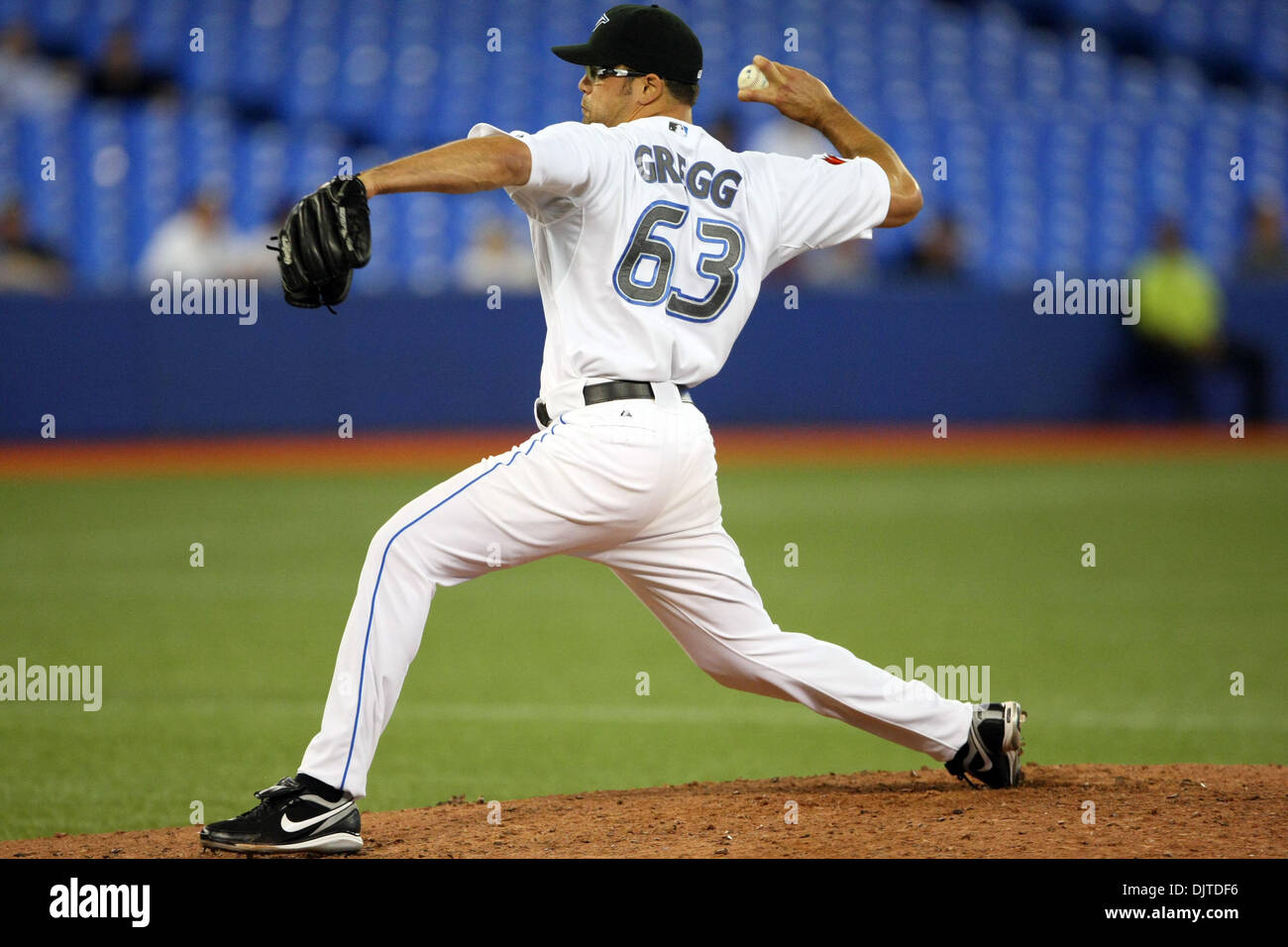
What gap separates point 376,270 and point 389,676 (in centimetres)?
1424

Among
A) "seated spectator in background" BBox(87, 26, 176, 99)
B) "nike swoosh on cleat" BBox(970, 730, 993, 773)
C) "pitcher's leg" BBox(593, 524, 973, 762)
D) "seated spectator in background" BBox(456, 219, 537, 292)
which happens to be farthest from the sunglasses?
"seated spectator in background" BBox(87, 26, 176, 99)

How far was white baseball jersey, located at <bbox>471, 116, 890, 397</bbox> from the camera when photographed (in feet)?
13.6

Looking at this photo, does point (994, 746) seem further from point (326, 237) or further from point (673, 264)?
point (326, 237)

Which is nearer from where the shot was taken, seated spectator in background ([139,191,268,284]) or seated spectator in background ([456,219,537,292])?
seated spectator in background ([139,191,268,284])

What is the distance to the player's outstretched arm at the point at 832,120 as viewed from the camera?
4969mm

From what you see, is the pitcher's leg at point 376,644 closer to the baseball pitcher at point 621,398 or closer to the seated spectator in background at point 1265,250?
the baseball pitcher at point 621,398

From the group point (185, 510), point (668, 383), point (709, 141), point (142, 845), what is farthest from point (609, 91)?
point (185, 510)

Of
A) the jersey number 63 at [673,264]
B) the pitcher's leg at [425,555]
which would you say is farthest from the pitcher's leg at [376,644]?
the jersey number 63 at [673,264]

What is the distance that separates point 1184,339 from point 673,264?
44.4 ft

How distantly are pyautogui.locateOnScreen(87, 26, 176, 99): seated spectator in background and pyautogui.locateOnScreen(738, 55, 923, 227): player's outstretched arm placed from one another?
14838 millimetres

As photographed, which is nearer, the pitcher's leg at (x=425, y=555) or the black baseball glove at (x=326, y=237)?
the black baseball glove at (x=326, y=237)

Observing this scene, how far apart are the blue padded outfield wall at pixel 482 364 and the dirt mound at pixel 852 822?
1104cm

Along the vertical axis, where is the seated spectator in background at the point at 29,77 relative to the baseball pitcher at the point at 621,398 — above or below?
above

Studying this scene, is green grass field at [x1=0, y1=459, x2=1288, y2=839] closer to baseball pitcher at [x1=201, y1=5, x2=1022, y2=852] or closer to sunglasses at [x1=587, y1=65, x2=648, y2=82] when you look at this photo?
baseball pitcher at [x1=201, y1=5, x2=1022, y2=852]
